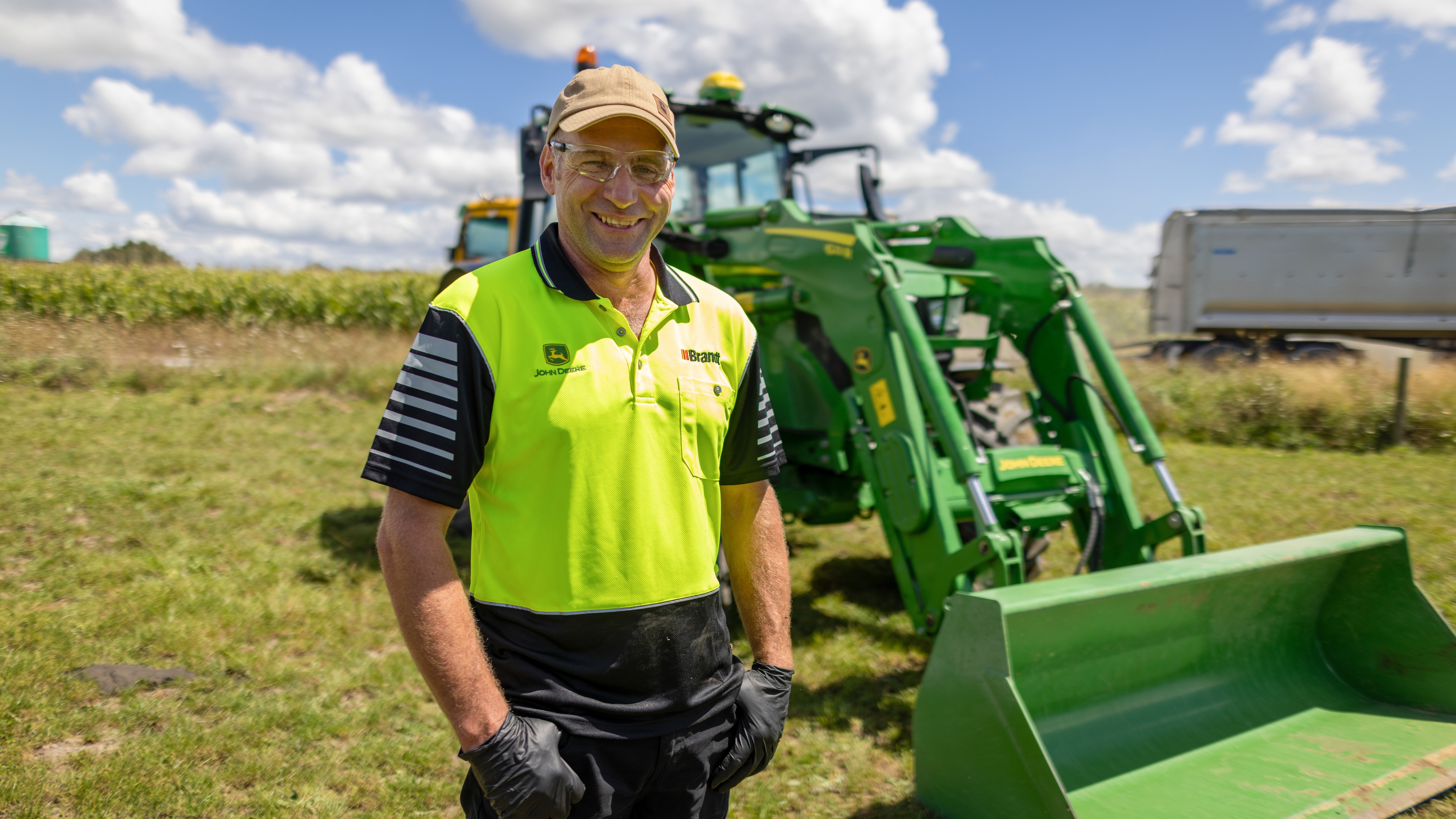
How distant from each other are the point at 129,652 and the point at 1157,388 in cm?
1137

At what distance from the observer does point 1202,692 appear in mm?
3480

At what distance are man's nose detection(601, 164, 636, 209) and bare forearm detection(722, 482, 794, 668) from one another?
0.70m

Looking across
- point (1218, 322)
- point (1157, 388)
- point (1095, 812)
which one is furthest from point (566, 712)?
point (1218, 322)

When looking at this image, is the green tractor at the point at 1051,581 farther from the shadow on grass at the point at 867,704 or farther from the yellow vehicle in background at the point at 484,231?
the yellow vehicle in background at the point at 484,231

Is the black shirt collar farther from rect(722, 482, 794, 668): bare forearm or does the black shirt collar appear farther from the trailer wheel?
the trailer wheel

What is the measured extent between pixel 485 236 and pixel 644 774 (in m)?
13.3

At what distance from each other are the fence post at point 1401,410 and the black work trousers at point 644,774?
35.2 feet

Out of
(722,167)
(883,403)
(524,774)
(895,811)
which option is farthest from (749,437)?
(722,167)

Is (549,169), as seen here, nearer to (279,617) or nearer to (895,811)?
(895,811)

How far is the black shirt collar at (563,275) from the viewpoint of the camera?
1.55m

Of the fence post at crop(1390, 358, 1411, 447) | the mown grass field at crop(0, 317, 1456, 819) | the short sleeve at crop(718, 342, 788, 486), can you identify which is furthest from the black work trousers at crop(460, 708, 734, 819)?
the fence post at crop(1390, 358, 1411, 447)

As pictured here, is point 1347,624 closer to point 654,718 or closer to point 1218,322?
point 654,718

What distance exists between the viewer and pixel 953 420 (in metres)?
3.70

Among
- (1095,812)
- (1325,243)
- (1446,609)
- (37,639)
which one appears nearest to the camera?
(1095,812)
